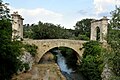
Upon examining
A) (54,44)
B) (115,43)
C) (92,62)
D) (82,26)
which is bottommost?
(92,62)

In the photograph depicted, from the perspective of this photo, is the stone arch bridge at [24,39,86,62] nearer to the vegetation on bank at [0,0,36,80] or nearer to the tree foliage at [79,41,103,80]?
the tree foliage at [79,41,103,80]

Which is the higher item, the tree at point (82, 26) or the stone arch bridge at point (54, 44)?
the tree at point (82, 26)

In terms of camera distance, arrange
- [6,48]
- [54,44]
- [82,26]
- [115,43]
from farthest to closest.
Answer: [82,26] < [54,44] < [6,48] < [115,43]

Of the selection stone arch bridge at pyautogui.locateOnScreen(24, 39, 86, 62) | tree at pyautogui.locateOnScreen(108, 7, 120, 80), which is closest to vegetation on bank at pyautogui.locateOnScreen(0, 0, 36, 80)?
tree at pyautogui.locateOnScreen(108, 7, 120, 80)

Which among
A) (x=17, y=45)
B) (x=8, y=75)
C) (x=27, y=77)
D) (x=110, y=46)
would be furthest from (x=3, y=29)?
(x=27, y=77)

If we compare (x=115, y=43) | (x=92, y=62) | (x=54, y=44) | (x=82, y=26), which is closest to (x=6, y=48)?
(x=115, y=43)

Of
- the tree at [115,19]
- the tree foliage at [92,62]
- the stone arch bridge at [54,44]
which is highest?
the tree at [115,19]

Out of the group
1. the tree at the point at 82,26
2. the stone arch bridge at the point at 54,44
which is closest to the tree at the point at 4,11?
the stone arch bridge at the point at 54,44

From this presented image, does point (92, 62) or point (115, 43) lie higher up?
point (115, 43)

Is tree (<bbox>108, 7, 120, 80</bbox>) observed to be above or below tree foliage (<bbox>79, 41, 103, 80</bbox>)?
above

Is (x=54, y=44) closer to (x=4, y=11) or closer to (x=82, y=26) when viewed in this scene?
(x=4, y=11)

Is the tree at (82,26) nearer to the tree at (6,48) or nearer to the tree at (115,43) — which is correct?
the tree at (6,48)

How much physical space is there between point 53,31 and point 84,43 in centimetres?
1375

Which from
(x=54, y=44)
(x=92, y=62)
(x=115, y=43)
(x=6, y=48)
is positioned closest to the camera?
(x=115, y=43)
